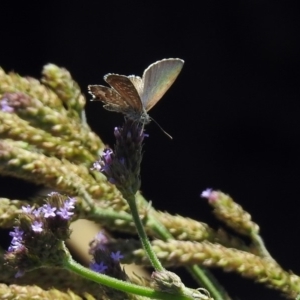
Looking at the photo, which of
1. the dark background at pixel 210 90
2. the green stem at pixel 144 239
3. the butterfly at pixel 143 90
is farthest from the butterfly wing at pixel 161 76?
the dark background at pixel 210 90

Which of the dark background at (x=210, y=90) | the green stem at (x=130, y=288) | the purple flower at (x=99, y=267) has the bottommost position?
the green stem at (x=130, y=288)

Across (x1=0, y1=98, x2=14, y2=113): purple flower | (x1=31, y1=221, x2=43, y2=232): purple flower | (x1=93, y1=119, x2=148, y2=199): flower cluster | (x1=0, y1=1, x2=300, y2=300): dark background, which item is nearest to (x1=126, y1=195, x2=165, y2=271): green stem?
(x1=93, y1=119, x2=148, y2=199): flower cluster

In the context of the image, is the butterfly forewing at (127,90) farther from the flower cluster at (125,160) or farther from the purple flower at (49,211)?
the purple flower at (49,211)

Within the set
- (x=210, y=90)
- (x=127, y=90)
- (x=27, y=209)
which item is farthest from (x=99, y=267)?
(x=210, y=90)

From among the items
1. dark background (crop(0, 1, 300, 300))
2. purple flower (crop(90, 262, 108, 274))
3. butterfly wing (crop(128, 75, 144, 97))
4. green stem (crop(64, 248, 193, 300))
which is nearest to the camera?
green stem (crop(64, 248, 193, 300))

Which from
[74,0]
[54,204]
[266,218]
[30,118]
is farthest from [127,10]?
[54,204]

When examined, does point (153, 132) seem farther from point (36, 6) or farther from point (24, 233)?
point (24, 233)

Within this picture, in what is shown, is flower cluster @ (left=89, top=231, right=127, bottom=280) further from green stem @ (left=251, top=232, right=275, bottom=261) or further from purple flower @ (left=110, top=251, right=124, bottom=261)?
green stem @ (left=251, top=232, right=275, bottom=261)

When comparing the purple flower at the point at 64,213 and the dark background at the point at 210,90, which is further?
the dark background at the point at 210,90
